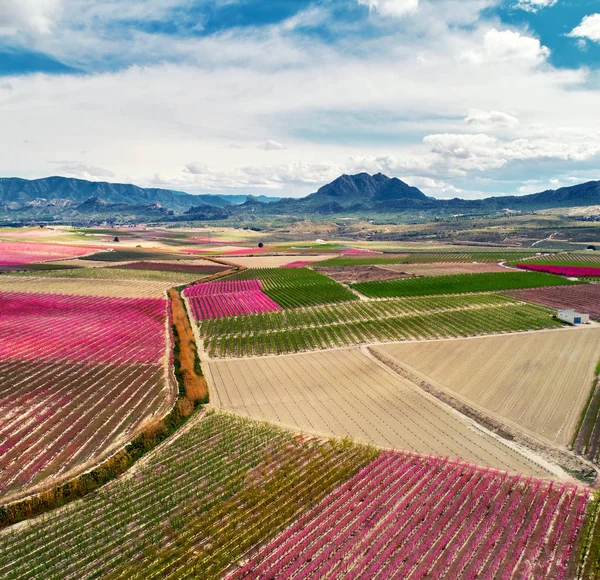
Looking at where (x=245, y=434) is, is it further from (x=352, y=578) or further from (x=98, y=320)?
(x=98, y=320)

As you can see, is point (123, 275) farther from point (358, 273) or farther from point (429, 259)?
point (429, 259)

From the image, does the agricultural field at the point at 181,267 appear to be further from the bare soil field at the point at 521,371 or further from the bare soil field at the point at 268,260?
the bare soil field at the point at 521,371

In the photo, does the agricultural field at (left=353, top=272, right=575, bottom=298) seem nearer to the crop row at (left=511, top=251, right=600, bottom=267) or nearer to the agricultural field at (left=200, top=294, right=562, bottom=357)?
the agricultural field at (left=200, top=294, right=562, bottom=357)

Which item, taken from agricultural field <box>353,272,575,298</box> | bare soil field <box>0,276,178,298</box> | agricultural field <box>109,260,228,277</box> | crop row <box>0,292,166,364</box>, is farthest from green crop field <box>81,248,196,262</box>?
agricultural field <box>353,272,575,298</box>

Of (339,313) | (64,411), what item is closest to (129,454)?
(64,411)

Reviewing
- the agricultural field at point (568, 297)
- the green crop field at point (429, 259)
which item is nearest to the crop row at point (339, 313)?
the agricultural field at point (568, 297)

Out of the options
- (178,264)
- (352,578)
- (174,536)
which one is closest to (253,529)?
(174,536)

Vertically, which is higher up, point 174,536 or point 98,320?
point 98,320

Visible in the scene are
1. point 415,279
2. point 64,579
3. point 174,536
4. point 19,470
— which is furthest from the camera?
point 415,279
